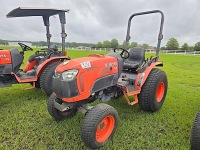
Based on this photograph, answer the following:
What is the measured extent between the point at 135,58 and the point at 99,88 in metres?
1.47

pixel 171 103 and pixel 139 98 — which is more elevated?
pixel 139 98

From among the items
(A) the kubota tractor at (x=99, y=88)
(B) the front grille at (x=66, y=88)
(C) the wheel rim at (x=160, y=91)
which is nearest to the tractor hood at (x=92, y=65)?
(A) the kubota tractor at (x=99, y=88)

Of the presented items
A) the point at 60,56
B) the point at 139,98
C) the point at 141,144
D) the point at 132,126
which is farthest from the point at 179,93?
the point at 60,56

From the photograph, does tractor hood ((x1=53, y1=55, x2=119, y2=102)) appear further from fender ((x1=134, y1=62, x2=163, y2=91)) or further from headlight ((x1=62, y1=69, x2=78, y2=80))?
fender ((x1=134, y1=62, x2=163, y2=91))

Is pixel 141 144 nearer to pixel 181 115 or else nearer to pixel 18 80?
pixel 181 115

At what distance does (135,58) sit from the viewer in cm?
400

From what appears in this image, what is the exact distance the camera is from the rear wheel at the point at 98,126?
2352 mm

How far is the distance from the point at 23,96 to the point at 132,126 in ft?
9.57

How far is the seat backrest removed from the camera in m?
3.93

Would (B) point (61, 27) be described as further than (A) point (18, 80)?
Yes

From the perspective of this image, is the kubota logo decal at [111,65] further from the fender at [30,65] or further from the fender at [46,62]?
the fender at [30,65]

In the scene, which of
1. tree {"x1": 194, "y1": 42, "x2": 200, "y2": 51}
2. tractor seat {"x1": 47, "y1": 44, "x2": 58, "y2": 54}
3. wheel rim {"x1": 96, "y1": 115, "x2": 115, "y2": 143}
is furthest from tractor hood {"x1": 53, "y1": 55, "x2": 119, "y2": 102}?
tree {"x1": 194, "y1": 42, "x2": 200, "y2": 51}

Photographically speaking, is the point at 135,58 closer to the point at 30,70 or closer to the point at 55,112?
the point at 55,112

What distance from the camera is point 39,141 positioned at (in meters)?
2.68
